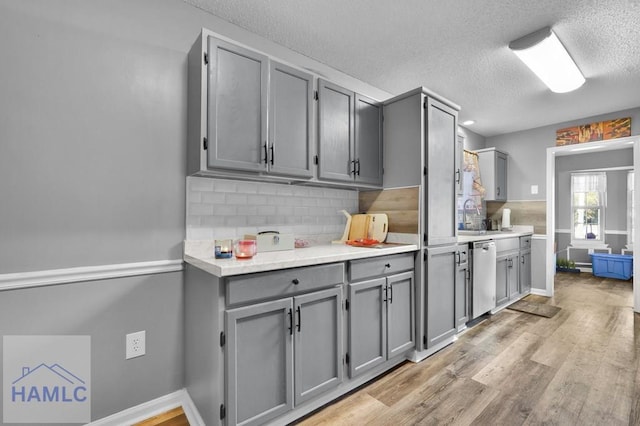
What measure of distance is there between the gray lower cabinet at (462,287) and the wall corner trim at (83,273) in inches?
96.8

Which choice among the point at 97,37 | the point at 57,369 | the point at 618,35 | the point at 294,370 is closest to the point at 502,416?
the point at 294,370

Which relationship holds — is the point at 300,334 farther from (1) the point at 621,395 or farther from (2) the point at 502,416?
(1) the point at 621,395

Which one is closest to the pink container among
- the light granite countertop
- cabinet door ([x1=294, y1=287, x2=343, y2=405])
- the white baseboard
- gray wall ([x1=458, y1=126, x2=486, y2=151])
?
the light granite countertop

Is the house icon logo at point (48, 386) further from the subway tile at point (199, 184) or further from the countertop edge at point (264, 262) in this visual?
the subway tile at point (199, 184)

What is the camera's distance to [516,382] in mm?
2111

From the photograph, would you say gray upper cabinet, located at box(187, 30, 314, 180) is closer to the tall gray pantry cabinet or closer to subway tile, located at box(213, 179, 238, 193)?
subway tile, located at box(213, 179, 238, 193)

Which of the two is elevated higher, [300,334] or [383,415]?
[300,334]

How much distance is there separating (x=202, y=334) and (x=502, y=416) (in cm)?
183

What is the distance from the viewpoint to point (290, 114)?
6.75 ft

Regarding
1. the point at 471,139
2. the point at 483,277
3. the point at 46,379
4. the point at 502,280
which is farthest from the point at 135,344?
the point at 471,139

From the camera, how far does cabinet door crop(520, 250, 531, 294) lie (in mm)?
4266

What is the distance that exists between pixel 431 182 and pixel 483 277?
1.54 meters

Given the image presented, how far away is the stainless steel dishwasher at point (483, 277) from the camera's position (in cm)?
314

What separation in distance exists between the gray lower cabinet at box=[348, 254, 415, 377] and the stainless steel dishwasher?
1.18 meters
